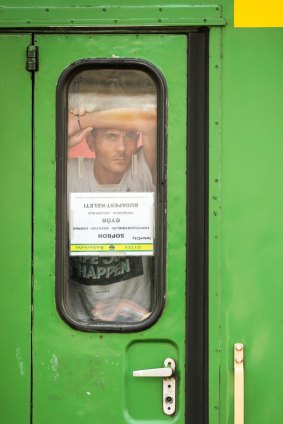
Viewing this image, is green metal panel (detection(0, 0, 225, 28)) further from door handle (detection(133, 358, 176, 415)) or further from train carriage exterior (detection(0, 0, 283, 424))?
door handle (detection(133, 358, 176, 415))

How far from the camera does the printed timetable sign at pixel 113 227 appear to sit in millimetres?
2502

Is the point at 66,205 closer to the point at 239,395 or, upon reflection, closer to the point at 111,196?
the point at 111,196

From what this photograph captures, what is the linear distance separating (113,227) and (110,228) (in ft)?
0.04

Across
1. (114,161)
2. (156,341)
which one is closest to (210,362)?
(156,341)

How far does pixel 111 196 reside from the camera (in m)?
2.51

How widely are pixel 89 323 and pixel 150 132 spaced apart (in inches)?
32.2

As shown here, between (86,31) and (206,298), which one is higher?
(86,31)

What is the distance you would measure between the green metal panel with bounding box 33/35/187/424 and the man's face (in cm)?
17

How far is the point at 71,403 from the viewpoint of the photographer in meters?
2.49

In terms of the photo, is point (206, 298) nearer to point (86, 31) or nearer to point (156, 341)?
point (156, 341)

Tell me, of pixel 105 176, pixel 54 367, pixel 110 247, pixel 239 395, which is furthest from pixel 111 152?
pixel 239 395

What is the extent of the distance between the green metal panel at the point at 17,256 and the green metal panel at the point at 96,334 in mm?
38

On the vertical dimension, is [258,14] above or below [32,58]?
above

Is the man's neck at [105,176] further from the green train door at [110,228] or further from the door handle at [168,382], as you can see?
the door handle at [168,382]
